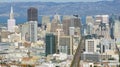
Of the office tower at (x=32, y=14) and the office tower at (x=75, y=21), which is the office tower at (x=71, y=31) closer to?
the office tower at (x=75, y=21)

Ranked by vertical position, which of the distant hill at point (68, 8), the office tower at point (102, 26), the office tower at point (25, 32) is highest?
the distant hill at point (68, 8)

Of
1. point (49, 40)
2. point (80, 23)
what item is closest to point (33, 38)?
point (80, 23)

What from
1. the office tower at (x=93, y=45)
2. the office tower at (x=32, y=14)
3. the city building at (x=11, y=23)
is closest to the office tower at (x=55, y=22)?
the office tower at (x=32, y=14)

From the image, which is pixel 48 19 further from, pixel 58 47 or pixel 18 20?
pixel 58 47

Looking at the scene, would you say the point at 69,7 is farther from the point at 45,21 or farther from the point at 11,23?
the point at 11,23

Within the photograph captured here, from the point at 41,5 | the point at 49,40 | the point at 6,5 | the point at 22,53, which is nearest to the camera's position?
the point at 22,53

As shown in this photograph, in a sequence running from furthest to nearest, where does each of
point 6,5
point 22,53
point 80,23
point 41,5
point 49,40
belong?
point 41,5, point 6,5, point 80,23, point 49,40, point 22,53

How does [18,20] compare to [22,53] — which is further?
[18,20]
